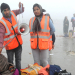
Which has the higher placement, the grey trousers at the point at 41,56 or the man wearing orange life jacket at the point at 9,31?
the man wearing orange life jacket at the point at 9,31

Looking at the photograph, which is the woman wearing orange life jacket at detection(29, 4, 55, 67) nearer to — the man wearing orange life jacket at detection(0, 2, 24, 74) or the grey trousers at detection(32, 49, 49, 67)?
the grey trousers at detection(32, 49, 49, 67)

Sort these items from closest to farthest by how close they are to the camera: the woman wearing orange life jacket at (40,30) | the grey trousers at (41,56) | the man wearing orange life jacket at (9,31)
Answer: the man wearing orange life jacket at (9,31) < the woman wearing orange life jacket at (40,30) < the grey trousers at (41,56)

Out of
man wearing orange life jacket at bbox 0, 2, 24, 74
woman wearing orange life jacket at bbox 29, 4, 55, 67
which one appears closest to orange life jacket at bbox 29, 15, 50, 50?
woman wearing orange life jacket at bbox 29, 4, 55, 67

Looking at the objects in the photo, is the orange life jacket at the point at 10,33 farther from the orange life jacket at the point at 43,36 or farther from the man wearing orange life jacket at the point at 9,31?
the orange life jacket at the point at 43,36

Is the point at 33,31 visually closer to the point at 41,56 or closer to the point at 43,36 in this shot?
the point at 43,36

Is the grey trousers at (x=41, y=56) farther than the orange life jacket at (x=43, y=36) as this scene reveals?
Yes

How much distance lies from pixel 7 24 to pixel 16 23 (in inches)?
9.5

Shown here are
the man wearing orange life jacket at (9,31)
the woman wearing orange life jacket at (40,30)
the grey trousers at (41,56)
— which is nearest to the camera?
the man wearing orange life jacket at (9,31)

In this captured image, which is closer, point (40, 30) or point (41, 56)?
point (40, 30)

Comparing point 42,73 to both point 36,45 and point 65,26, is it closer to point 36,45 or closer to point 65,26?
point 36,45

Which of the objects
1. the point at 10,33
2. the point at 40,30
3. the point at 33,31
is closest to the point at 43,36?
the point at 40,30

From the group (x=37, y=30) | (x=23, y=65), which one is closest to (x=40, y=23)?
(x=37, y=30)

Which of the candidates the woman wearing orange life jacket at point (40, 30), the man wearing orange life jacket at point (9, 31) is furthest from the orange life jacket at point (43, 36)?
the man wearing orange life jacket at point (9, 31)

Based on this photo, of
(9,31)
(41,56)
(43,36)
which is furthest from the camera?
(41,56)
